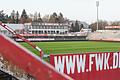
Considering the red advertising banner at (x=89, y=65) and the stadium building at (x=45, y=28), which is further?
the stadium building at (x=45, y=28)

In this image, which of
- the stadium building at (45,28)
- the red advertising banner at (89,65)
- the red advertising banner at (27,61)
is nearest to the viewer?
the red advertising banner at (27,61)

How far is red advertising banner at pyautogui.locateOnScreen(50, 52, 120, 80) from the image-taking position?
8052 mm

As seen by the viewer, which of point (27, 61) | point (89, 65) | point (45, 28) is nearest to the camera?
point (27, 61)

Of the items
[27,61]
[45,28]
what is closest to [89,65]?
[27,61]

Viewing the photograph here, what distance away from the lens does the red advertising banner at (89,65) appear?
805 cm

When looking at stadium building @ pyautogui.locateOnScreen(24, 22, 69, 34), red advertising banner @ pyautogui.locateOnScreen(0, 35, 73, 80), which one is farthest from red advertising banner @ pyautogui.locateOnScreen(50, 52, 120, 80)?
stadium building @ pyautogui.locateOnScreen(24, 22, 69, 34)

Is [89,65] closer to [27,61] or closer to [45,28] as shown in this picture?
[27,61]

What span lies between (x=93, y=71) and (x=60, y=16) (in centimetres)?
13752

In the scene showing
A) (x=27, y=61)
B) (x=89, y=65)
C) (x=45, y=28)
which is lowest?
(x=45, y=28)

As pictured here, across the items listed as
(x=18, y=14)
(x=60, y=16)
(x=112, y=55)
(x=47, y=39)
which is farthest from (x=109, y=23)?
(x=112, y=55)

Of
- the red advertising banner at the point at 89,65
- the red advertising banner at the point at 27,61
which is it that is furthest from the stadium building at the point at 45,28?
the red advertising banner at the point at 27,61

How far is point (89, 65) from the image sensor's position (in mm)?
8773

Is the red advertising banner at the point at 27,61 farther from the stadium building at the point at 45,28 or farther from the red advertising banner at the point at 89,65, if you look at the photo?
the stadium building at the point at 45,28

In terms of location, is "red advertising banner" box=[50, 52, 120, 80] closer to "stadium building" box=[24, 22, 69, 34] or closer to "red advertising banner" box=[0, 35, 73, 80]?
"red advertising banner" box=[0, 35, 73, 80]
